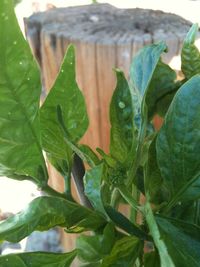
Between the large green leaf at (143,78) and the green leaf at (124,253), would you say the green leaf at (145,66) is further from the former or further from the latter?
the green leaf at (124,253)

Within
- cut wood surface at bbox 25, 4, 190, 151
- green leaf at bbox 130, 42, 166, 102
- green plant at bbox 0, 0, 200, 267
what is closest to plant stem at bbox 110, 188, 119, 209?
green plant at bbox 0, 0, 200, 267

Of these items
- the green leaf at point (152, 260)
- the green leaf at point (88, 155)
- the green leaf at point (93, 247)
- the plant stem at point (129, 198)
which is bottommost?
the green leaf at point (152, 260)

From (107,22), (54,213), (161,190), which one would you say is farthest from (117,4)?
(54,213)

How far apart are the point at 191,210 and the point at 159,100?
0.16m

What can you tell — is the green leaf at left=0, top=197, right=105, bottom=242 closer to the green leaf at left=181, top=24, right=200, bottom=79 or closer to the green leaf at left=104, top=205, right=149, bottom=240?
the green leaf at left=104, top=205, right=149, bottom=240

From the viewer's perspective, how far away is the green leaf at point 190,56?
1.85 ft

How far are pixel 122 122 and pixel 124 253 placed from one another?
122 millimetres

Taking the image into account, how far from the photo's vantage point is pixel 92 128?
102cm

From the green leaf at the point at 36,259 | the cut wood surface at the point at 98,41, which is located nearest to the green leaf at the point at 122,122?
the green leaf at the point at 36,259

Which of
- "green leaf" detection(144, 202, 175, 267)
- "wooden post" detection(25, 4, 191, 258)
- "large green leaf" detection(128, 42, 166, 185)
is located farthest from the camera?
"wooden post" detection(25, 4, 191, 258)

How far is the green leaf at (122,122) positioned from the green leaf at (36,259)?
0.10 m

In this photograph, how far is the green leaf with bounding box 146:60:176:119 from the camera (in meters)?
0.61

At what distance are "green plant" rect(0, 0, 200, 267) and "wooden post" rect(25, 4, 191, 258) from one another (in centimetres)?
41

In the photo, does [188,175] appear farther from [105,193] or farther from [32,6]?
[32,6]
